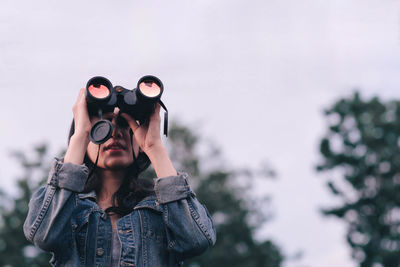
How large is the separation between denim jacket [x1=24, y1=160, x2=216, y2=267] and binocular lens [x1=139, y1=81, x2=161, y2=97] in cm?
53

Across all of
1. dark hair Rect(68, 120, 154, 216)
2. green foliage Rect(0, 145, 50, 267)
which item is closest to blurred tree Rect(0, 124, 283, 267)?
green foliage Rect(0, 145, 50, 267)

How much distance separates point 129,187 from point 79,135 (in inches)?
20.3

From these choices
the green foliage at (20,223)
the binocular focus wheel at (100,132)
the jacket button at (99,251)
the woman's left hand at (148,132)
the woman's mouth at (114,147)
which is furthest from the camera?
the green foliage at (20,223)

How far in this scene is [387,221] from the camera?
23.8 m

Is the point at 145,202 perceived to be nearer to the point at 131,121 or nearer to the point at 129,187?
the point at 129,187

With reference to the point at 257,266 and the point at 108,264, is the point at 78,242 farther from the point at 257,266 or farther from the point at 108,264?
the point at 257,266

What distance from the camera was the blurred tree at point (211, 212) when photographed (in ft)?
69.9

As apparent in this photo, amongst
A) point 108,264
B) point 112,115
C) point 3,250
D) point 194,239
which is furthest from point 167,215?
point 3,250

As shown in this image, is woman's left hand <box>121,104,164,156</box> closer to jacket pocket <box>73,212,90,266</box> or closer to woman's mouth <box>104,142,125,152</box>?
woman's mouth <box>104,142,125,152</box>

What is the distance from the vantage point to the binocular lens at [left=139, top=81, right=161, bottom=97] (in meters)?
2.74

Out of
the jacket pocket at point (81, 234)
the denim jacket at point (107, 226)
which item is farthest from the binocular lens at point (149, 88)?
the jacket pocket at point (81, 234)

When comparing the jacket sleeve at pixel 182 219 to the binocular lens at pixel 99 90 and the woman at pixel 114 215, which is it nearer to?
the woman at pixel 114 215

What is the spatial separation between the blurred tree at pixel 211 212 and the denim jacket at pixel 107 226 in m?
18.8

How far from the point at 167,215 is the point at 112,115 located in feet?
2.69
